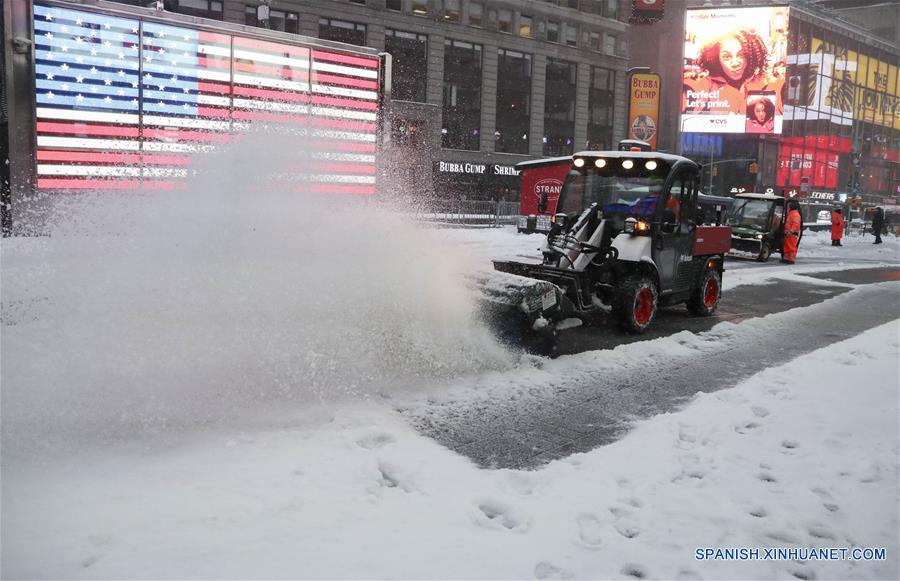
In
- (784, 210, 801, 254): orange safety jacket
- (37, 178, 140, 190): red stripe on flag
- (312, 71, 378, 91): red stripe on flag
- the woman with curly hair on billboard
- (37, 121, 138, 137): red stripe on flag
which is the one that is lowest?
(784, 210, 801, 254): orange safety jacket

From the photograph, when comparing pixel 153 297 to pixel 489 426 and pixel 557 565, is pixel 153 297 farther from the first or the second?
pixel 557 565

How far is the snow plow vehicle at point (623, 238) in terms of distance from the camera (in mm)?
8797

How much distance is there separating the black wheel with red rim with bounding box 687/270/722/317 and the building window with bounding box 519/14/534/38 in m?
43.2

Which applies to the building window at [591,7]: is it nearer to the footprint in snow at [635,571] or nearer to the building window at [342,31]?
the building window at [342,31]

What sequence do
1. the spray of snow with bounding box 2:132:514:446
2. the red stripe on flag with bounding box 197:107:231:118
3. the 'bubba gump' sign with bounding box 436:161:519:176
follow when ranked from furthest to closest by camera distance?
the 'bubba gump' sign with bounding box 436:161:519:176 → the red stripe on flag with bounding box 197:107:231:118 → the spray of snow with bounding box 2:132:514:446

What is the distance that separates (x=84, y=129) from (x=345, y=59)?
467 centimetres

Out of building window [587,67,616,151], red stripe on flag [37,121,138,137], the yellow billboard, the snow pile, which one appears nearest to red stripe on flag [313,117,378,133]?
red stripe on flag [37,121,138,137]

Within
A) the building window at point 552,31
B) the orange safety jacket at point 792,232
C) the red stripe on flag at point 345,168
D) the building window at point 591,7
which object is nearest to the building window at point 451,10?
the building window at point 552,31

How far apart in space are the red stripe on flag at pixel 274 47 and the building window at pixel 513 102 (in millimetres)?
37688

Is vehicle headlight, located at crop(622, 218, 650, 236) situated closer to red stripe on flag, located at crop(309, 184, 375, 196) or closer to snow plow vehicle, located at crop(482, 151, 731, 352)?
snow plow vehicle, located at crop(482, 151, 731, 352)

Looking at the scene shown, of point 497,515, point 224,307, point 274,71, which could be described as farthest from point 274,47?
point 497,515

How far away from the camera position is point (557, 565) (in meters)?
3.30

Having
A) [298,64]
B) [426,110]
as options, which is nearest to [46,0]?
A: [298,64]

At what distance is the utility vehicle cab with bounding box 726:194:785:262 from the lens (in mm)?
23250
